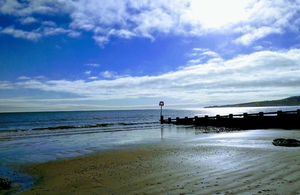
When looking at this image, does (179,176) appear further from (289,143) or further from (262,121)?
(262,121)

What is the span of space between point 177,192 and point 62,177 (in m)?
4.41

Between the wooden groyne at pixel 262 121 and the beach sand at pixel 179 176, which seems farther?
the wooden groyne at pixel 262 121

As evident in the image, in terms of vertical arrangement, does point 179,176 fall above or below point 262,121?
below

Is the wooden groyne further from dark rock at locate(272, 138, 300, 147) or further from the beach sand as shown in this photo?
the beach sand

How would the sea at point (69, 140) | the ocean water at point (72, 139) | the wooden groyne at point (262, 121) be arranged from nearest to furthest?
the sea at point (69, 140)
the ocean water at point (72, 139)
the wooden groyne at point (262, 121)

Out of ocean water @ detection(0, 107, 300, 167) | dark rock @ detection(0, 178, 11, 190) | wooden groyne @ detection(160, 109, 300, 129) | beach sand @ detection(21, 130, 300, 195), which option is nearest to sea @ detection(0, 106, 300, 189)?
ocean water @ detection(0, 107, 300, 167)

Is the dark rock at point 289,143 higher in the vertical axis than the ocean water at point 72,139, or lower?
higher

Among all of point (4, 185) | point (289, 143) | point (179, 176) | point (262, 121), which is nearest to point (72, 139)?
point (4, 185)

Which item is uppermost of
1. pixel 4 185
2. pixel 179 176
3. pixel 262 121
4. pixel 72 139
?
pixel 262 121

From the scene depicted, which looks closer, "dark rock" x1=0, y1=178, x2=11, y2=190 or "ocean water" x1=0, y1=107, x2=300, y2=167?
"dark rock" x1=0, y1=178, x2=11, y2=190

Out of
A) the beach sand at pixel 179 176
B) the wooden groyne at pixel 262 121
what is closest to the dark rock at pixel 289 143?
the beach sand at pixel 179 176

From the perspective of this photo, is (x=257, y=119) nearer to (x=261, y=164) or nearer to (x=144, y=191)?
(x=261, y=164)

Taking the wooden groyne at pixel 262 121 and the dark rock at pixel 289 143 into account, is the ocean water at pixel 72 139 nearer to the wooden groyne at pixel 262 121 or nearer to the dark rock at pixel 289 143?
the wooden groyne at pixel 262 121

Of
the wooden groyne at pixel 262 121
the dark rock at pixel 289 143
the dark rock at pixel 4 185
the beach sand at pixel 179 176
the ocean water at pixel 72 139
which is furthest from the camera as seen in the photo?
the wooden groyne at pixel 262 121
